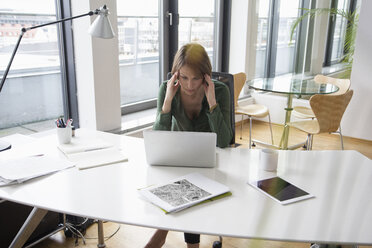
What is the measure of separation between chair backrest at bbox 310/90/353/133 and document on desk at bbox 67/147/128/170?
1.84m

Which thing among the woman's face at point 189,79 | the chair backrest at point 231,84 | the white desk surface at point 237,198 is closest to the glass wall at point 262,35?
the chair backrest at point 231,84

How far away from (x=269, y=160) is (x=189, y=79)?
23.3 inches

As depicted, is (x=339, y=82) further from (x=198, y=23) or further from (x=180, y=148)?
(x=180, y=148)

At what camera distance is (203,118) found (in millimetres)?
1976

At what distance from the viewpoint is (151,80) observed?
3736mm

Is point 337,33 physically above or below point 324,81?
above

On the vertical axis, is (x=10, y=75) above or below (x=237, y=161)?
above

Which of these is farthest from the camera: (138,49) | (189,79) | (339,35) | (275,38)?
(275,38)

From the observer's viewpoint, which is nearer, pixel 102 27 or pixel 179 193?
pixel 179 193

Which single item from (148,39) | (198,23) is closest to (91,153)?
(148,39)

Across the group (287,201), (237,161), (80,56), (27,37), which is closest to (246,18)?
(80,56)

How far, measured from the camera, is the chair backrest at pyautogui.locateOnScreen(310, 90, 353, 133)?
115 inches

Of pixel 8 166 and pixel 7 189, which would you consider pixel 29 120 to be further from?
pixel 7 189

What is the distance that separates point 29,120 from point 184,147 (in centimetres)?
168
